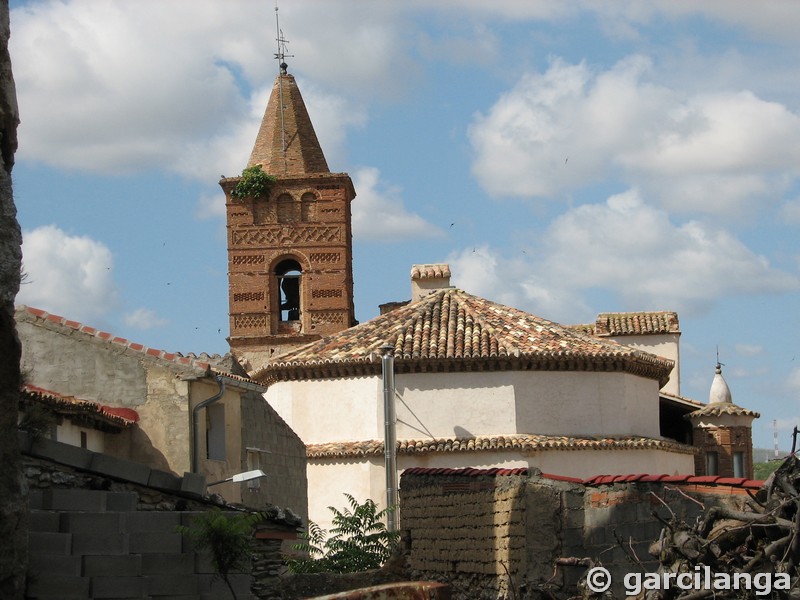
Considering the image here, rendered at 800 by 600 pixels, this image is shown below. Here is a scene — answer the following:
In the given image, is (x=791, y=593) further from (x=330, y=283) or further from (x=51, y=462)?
(x=330, y=283)

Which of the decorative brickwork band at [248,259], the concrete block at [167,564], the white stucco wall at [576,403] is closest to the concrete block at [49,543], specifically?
the concrete block at [167,564]

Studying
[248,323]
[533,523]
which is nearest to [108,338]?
[533,523]

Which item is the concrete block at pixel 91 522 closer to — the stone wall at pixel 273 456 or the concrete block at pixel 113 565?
the concrete block at pixel 113 565

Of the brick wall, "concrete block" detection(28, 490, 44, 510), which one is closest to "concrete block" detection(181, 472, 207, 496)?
"concrete block" detection(28, 490, 44, 510)

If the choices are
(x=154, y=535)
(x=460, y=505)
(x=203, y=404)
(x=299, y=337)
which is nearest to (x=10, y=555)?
(x=154, y=535)

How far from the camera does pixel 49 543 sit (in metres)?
10.8

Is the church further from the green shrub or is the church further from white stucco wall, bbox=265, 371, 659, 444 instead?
the green shrub

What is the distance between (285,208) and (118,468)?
3939cm

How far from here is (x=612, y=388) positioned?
98.6 ft

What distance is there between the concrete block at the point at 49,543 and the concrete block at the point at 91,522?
5.5 inches

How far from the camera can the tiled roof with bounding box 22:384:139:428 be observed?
1841 centimetres

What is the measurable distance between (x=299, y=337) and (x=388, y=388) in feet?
69.5

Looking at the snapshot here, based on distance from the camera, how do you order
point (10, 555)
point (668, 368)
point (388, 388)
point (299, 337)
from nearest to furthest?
point (10, 555), point (388, 388), point (668, 368), point (299, 337)

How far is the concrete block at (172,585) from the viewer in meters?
11.1
